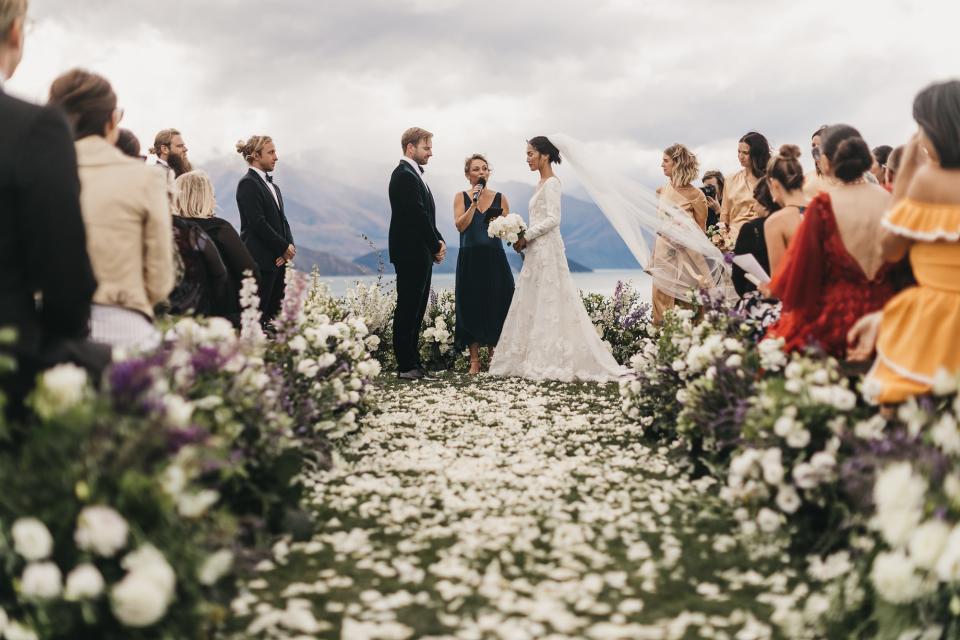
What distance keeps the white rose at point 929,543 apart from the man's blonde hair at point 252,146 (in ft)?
24.7

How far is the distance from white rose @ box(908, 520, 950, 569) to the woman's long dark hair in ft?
18.9

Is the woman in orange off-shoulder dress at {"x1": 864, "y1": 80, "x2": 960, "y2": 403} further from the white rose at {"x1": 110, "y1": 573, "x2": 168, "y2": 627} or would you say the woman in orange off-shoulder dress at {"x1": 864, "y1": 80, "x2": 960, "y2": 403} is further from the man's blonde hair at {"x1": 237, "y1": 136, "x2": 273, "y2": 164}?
the man's blonde hair at {"x1": 237, "y1": 136, "x2": 273, "y2": 164}

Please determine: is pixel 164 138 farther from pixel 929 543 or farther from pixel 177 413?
pixel 929 543

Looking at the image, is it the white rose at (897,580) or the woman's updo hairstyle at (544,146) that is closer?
the white rose at (897,580)

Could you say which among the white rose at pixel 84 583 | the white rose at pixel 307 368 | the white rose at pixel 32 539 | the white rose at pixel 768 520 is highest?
the white rose at pixel 307 368

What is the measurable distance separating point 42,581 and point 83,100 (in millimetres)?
2190

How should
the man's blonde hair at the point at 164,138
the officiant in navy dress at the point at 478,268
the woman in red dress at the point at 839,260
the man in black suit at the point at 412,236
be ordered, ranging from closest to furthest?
the woman in red dress at the point at 839,260, the man's blonde hair at the point at 164,138, the man in black suit at the point at 412,236, the officiant in navy dress at the point at 478,268

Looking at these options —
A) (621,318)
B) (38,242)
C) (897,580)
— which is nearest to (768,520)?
(897,580)

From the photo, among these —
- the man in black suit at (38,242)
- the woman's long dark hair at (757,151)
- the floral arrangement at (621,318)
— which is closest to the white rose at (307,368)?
the man in black suit at (38,242)

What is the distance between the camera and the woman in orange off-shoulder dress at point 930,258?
369cm

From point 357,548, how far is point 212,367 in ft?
3.77

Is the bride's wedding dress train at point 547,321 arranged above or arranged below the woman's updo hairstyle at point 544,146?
below

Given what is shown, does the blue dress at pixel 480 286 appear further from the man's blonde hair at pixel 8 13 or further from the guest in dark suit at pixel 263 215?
the man's blonde hair at pixel 8 13

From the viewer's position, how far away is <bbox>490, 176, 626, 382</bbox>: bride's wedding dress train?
32.6 ft
